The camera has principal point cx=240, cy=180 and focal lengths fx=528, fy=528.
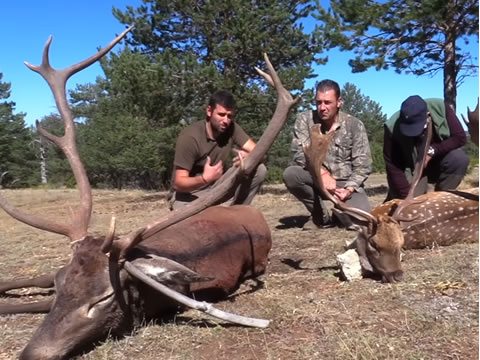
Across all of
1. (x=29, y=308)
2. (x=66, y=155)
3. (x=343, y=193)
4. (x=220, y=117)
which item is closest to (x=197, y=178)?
(x=220, y=117)

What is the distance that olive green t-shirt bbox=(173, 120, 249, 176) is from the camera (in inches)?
231

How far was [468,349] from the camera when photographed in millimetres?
2770

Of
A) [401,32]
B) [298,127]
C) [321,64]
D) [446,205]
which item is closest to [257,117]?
[321,64]

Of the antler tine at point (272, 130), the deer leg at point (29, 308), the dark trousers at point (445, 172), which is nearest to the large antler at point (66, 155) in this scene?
the deer leg at point (29, 308)

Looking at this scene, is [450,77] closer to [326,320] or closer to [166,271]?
[326,320]

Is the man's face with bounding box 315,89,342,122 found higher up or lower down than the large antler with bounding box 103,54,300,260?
higher up

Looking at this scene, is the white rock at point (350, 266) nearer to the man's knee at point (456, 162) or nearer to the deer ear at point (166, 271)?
the deer ear at point (166, 271)

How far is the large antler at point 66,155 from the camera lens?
3.53 metres

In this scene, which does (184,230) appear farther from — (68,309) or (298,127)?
(298,127)

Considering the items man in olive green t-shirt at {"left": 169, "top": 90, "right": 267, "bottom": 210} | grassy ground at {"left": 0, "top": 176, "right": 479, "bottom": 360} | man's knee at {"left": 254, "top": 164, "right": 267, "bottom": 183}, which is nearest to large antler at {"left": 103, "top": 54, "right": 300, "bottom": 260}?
grassy ground at {"left": 0, "top": 176, "right": 479, "bottom": 360}

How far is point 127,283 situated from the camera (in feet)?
10.5

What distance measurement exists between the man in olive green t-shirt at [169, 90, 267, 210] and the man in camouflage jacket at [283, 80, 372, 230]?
0.76 m

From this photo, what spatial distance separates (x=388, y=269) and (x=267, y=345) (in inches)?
60.2

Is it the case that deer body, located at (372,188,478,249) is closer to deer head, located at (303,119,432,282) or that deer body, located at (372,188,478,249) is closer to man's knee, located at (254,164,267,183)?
deer head, located at (303,119,432,282)
